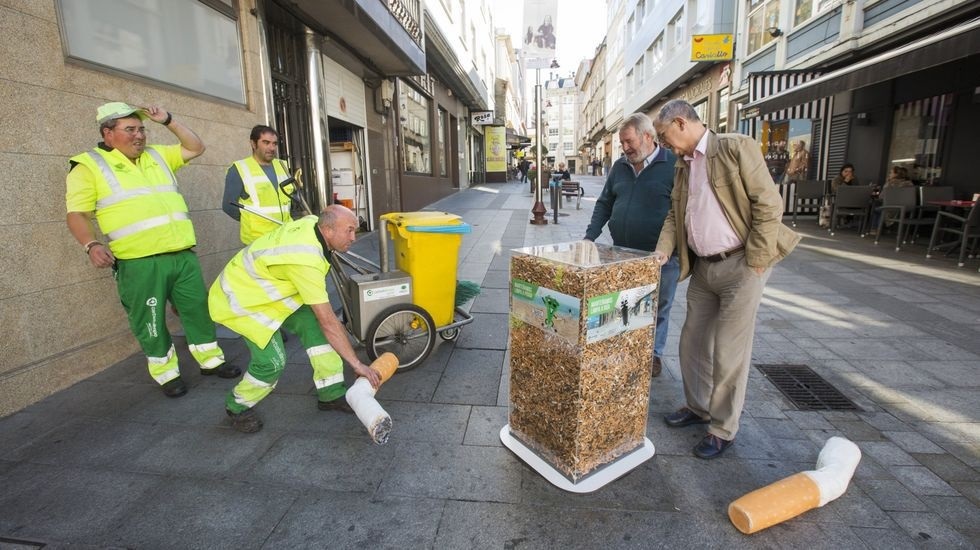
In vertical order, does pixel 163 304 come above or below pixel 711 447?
above

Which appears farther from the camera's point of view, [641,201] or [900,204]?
[900,204]

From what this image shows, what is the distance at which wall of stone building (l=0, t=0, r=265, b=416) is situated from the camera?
3193 mm

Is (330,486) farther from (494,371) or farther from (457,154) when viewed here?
(457,154)

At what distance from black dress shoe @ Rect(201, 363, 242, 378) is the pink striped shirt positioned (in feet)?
11.2

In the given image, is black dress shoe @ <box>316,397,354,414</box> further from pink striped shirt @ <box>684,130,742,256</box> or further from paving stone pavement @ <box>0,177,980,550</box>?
pink striped shirt @ <box>684,130,742,256</box>

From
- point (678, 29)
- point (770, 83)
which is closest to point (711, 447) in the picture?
point (770, 83)

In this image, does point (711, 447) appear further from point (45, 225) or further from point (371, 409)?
point (45, 225)

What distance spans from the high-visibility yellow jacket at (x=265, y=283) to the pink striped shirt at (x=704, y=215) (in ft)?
6.68

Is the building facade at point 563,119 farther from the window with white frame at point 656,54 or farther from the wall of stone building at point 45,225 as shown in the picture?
the wall of stone building at point 45,225

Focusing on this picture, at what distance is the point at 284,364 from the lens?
2.99 metres

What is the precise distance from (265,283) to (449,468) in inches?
57.0

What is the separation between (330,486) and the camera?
2.44 metres

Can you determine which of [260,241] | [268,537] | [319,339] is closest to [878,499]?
[268,537]

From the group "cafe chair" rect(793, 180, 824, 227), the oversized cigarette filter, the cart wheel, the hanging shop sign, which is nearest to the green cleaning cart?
the cart wheel
